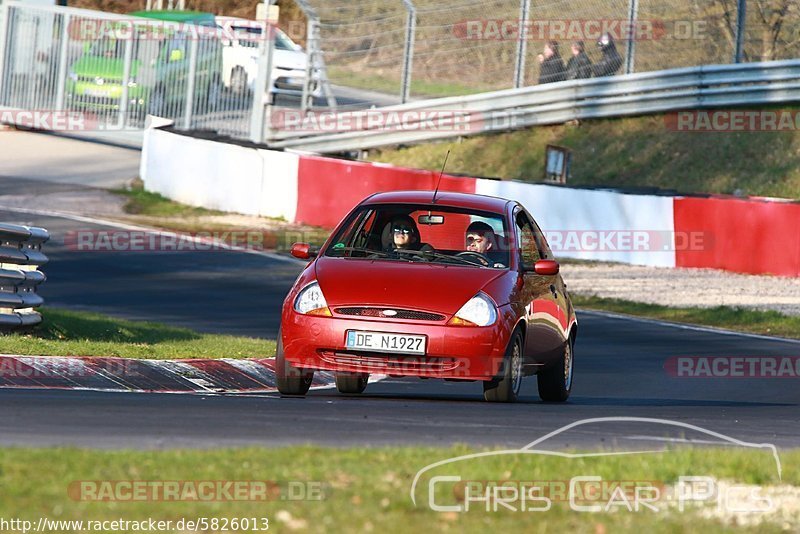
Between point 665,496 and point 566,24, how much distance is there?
21.6m

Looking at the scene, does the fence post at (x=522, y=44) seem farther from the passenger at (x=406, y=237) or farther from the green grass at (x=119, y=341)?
the passenger at (x=406, y=237)

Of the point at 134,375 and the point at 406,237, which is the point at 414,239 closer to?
the point at 406,237

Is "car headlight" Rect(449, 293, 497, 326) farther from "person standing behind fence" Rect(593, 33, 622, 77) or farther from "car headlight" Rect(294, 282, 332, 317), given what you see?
"person standing behind fence" Rect(593, 33, 622, 77)

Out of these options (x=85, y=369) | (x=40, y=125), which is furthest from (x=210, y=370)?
(x=40, y=125)

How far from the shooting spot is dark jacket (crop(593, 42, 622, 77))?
27.2 metres

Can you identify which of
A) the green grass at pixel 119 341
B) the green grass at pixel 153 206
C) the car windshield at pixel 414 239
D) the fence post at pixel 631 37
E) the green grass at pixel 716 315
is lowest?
the green grass at pixel 119 341

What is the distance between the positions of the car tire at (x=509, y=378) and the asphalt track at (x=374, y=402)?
0.14 meters

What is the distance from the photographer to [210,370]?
11.6 meters

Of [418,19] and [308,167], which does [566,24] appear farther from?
[308,167]

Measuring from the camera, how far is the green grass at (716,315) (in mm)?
17562

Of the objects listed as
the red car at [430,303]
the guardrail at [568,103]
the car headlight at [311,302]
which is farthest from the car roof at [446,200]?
the guardrail at [568,103]

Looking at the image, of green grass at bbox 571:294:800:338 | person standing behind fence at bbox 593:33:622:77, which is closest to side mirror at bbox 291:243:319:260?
green grass at bbox 571:294:800:338

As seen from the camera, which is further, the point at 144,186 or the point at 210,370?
the point at 144,186

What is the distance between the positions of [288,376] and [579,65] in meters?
19.2
